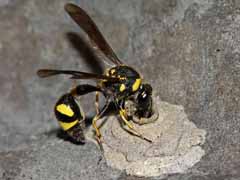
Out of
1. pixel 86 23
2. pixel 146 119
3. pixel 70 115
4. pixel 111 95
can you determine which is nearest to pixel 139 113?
pixel 146 119

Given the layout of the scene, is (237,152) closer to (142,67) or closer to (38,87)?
(142,67)

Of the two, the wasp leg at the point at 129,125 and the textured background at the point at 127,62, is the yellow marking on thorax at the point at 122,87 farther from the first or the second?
the textured background at the point at 127,62

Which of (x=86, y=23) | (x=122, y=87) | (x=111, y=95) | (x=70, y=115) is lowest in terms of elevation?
(x=70, y=115)

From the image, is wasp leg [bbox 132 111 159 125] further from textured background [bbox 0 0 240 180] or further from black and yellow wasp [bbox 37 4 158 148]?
textured background [bbox 0 0 240 180]

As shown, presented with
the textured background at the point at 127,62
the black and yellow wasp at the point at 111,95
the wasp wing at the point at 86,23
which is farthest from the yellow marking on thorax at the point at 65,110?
the wasp wing at the point at 86,23

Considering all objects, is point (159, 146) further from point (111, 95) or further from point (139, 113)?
point (111, 95)

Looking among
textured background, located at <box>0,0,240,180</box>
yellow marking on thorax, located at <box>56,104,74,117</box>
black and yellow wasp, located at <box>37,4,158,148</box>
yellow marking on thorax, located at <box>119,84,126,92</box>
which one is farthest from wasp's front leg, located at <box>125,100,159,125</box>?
yellow marking on thorax, located at <box>56,104,74,117</box>
